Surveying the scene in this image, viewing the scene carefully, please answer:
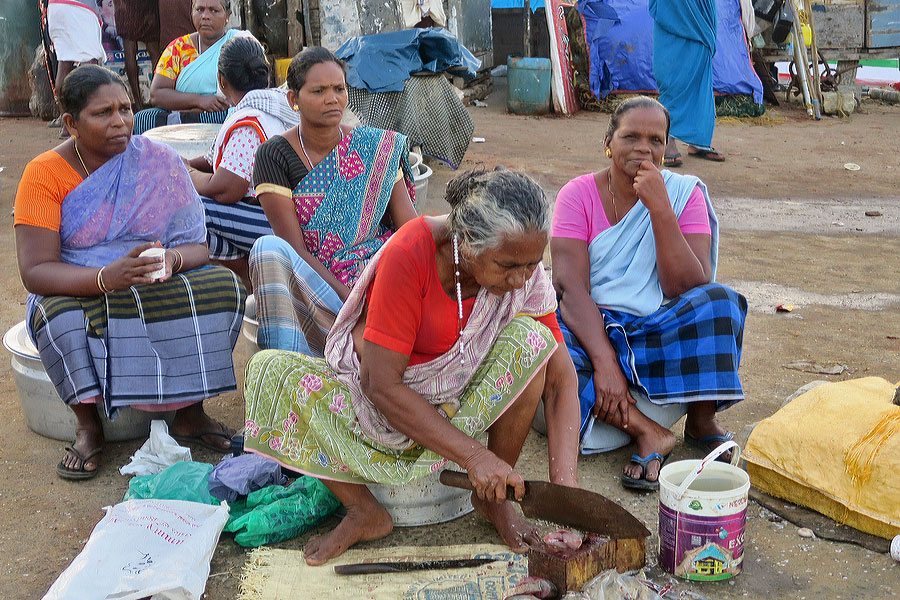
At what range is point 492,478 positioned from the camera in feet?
7.47

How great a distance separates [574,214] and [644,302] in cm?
41

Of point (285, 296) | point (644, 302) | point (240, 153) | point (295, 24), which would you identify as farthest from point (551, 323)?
point (295, 24)

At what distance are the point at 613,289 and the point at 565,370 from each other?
682mm

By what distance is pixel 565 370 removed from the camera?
8.56ft

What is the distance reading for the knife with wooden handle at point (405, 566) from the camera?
2.47 metres

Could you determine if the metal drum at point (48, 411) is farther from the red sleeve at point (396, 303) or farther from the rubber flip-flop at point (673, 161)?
the rubber flip-flop at point (673, 161)

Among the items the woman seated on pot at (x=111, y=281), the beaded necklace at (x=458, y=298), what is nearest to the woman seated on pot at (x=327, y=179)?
the woman seated on pot at (x=111, y=281)

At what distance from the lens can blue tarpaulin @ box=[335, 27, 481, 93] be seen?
712 centimetres

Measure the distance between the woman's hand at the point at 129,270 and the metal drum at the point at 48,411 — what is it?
1.69 ft

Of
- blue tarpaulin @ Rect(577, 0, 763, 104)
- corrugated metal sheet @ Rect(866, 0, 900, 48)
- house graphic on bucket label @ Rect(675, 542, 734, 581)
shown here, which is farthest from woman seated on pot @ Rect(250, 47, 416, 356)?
corrugated metal sheet @ Rect(866, 0, 900, 48)

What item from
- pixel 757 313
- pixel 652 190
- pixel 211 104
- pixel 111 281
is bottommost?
pixel 757 313

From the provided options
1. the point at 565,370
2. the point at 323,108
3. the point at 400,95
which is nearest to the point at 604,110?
the point at 400,95

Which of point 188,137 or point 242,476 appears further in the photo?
point 188,137

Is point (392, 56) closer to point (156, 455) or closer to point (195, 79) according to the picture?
point (195, 79)
